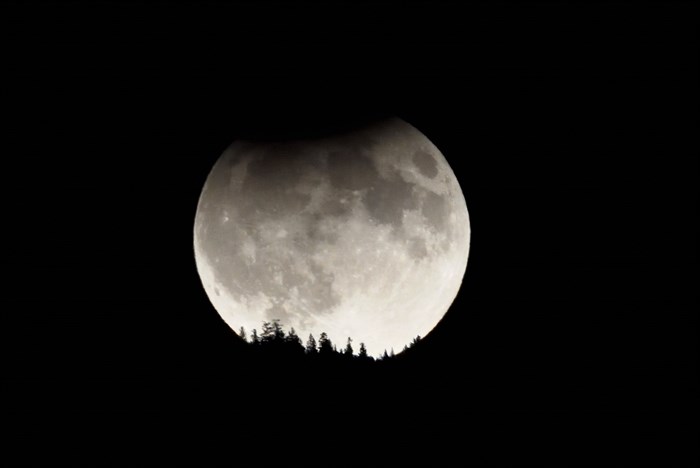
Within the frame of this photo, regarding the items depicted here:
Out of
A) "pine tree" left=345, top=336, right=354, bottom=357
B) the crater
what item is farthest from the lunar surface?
"pine tree" left=345, top=336, right=354, bottom=357

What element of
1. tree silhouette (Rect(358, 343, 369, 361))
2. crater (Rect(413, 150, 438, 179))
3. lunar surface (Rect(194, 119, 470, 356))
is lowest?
tree silhouette (Rect(358, 343, 369, 361))

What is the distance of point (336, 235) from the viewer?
595 inches

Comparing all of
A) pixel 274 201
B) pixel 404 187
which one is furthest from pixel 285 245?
pixel 404 187

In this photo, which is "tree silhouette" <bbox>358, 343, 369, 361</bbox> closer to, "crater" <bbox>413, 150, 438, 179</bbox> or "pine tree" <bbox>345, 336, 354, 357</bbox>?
"pine tree" <bbox>345, 336, 354, 357</bbox>

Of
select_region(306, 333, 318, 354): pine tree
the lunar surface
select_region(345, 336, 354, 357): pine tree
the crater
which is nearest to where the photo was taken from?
the lunar surface

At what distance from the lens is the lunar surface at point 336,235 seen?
15.2m

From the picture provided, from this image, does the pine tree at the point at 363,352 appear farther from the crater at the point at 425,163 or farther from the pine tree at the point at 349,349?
the crater at the point at 425,163

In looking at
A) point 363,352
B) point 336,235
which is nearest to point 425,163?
point 336,235

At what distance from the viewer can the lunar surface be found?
15164 mm

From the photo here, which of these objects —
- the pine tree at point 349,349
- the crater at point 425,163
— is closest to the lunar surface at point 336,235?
the crater at point 425,163

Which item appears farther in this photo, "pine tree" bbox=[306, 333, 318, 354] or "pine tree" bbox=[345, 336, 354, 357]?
"pine tree" bbox=[345, 336, 354, 357]

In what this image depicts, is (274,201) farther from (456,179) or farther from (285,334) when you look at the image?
(456,179)

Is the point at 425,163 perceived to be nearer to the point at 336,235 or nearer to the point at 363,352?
the point at 336,235

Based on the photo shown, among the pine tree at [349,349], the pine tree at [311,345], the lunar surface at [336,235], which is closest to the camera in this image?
the lunar surface at [336,235]
